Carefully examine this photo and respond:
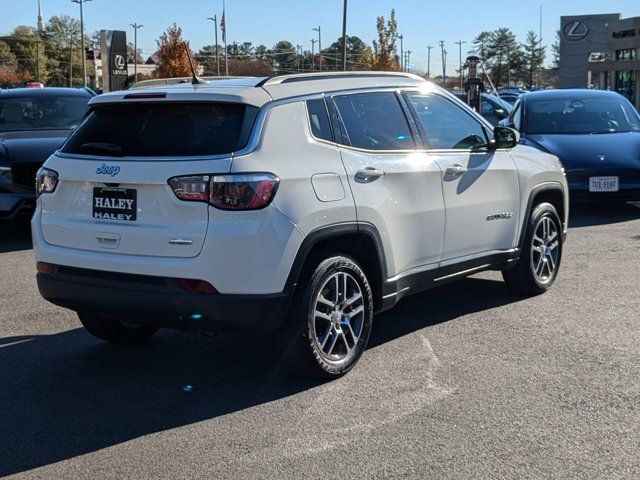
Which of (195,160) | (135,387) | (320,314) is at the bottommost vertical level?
(135,387)

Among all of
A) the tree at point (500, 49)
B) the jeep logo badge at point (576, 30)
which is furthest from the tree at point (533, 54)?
the jeep logo badge at point (576, 30)

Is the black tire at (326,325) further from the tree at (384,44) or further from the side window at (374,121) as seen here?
the tree at (384,44)

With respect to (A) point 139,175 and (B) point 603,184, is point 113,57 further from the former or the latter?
(A) point 139,175

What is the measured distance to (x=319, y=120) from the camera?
5.11 meters

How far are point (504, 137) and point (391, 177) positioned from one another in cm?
160

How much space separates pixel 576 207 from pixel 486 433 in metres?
9.23

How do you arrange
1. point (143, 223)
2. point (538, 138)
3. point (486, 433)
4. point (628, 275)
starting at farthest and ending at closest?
point (538, 138), point (628, 275), point (143, 223), point (486, 433)

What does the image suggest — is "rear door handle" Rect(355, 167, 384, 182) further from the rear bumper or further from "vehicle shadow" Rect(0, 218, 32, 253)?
the rear bumper

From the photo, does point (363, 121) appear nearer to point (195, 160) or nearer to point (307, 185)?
point (307, 185)

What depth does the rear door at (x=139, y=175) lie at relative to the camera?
4523 mm

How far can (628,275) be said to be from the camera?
26.1ft

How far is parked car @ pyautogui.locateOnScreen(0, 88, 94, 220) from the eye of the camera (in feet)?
32.5

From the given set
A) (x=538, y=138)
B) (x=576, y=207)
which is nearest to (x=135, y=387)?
(x=538, y=138)

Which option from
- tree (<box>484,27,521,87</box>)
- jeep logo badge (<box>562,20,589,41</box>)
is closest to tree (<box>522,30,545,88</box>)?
tree (<box>484,27,521,87</box>)
